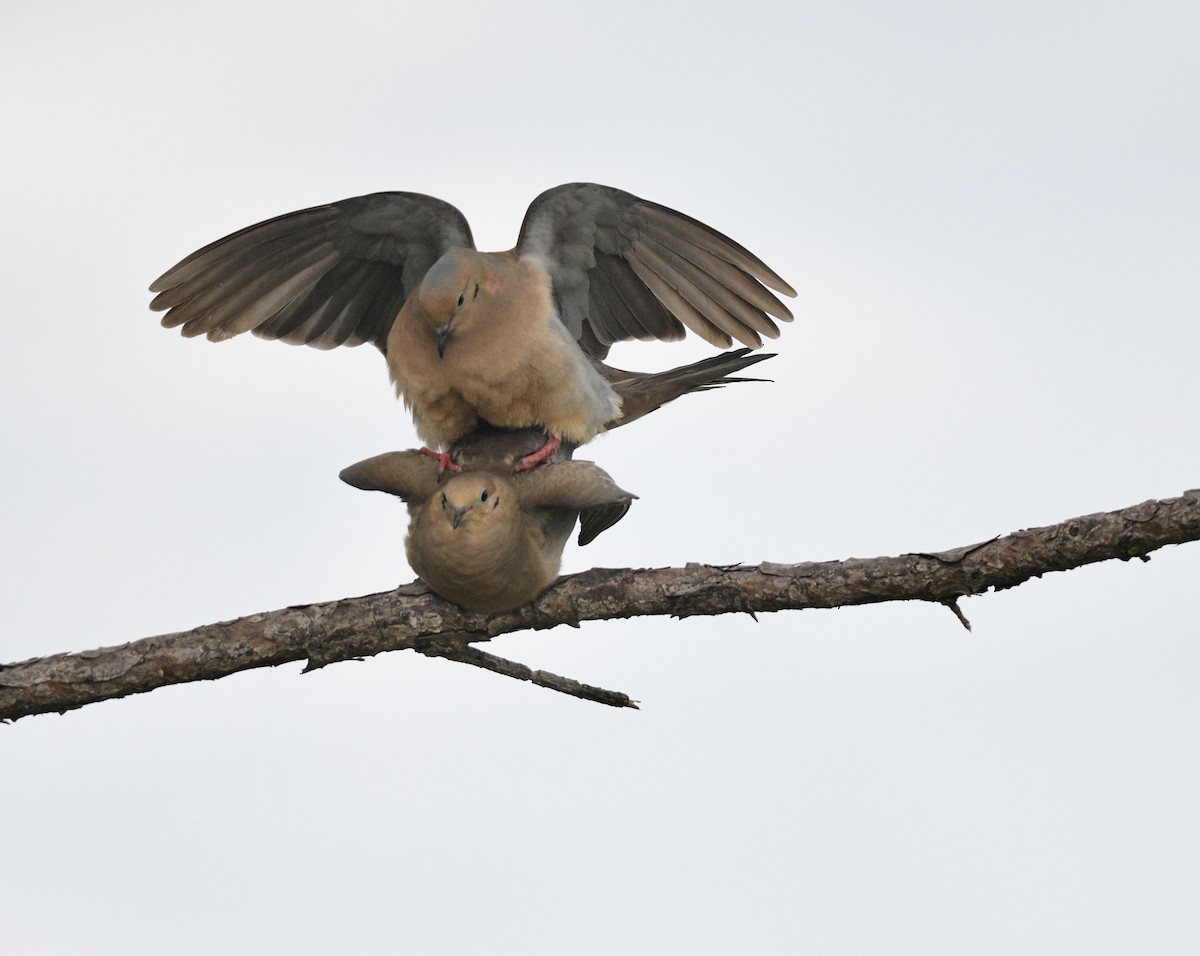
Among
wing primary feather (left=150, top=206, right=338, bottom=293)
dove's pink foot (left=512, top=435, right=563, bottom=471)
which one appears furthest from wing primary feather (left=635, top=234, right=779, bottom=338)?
wing primary feather (left=150, top=206, right=338, bottom=293)

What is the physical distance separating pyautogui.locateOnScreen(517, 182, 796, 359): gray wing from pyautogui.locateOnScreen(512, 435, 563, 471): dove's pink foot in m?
0.75

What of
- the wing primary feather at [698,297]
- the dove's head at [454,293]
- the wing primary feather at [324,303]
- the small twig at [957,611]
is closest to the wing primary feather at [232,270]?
the wing primary feather at [324,303]

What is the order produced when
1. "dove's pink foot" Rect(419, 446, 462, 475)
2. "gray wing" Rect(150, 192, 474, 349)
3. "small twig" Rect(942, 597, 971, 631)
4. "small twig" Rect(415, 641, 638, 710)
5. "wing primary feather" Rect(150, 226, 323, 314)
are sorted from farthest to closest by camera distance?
"wing primary feather" Rect(150, 226, 323, 314) < "gray wing" Rect(150, 192, 474, 349) < "dove's pink foot" Rect(419, 446, 462, 475) < "small twig" Rect(415, 641, 638, 710) < "small twig" Rect(942, 597, 971, 631)

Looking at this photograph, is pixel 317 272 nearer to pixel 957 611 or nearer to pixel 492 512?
pixel 492 512

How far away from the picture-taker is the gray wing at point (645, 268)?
632 cm

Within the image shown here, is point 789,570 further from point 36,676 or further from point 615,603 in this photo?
point 36,676

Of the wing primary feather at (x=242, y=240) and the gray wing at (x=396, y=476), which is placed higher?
the wing primary feather at (x=242, y=240)

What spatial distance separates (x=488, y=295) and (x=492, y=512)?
1.01 metres

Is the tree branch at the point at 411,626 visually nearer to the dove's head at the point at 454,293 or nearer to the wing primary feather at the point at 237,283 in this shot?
the dove's head at the point at 454,293

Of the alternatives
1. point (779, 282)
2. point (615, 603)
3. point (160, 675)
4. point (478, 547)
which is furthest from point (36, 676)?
point (779, 282)

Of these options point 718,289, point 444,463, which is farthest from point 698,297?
point 444,463

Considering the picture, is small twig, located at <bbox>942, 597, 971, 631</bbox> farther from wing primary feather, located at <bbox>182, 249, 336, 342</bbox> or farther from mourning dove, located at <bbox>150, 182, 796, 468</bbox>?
wing primary feather, located at <bbox>182, 249, 336, 342</bbox>

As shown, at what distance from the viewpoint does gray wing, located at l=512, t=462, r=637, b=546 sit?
5.57m

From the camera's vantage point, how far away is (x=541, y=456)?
5953mm
